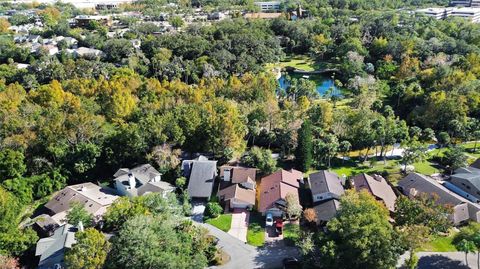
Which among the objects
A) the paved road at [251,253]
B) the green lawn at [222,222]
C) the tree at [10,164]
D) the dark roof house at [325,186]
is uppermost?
the tree at [10,164]

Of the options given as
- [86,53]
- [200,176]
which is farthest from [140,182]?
[86,53]

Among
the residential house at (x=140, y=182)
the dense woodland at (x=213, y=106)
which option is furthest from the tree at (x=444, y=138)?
the residential house at (x=140, y=182)

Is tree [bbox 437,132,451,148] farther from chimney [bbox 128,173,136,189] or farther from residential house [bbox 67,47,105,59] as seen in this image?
residential house [bbox 67,47,105,59]

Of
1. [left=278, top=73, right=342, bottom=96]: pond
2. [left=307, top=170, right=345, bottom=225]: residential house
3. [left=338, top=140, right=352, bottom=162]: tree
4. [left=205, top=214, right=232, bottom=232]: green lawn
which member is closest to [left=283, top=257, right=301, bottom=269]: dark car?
[left=307, top=170, right=345, bottom=225]: residential house

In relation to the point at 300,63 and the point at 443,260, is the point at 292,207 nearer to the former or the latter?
the point at 443,260

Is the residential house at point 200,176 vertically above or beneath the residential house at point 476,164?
above

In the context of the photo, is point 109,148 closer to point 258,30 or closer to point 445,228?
point 445,228

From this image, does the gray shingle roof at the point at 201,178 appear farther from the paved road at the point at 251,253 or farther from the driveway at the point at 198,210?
the paved road at the point at 251,253

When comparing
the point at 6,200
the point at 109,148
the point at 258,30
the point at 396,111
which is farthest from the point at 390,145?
the point at 258,30
